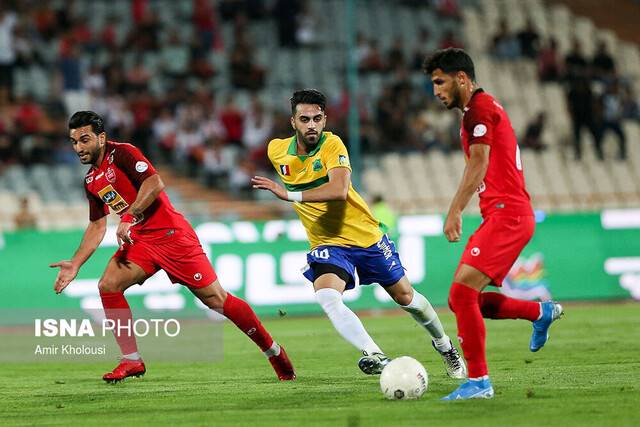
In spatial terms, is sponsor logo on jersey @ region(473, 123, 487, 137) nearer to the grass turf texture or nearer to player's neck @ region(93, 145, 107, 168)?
the grass turf texture

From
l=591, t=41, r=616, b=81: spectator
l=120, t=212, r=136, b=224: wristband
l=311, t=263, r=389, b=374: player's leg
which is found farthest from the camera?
l=591, t=41, r=616, b=81: spectator

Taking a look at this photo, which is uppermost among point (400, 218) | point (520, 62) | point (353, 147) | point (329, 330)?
point (520, 62)

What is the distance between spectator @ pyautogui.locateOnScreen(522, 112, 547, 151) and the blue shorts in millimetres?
16101

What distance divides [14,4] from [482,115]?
722 inches

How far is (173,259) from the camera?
414 inches

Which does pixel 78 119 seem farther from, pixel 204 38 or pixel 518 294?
pixel 204 38

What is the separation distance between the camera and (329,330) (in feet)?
54.3

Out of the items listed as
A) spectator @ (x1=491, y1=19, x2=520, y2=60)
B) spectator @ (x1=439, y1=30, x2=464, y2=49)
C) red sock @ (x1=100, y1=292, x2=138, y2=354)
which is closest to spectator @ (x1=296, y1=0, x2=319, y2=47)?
spectator @ (x1=439, y1=30, x2=464, y2=49)

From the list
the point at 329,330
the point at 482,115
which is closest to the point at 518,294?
the point at 329,330

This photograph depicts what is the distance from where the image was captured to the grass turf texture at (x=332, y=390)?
313 inches

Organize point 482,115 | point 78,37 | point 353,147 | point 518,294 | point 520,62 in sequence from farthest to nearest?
1. point 520,62
2. point 78,37
3. point 353,147
4. point 518,294
5. point 482,115

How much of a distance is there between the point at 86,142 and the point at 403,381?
3.59 metres

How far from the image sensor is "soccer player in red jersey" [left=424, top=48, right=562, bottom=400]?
8250 millimetres

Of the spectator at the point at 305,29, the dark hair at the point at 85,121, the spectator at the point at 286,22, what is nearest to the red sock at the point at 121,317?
the dark hair at the point at 85,121
